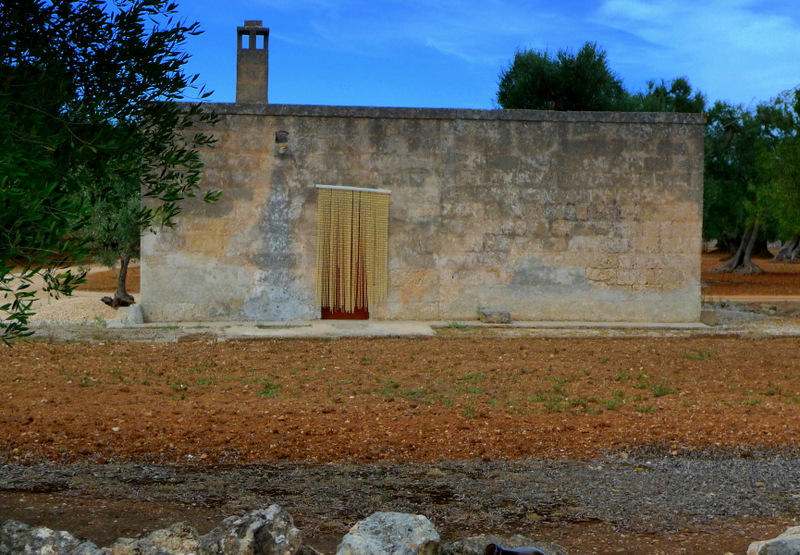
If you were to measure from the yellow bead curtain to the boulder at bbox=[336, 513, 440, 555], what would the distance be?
11.3 m

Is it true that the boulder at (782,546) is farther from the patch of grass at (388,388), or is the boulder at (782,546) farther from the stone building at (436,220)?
the stone building at (436,220)

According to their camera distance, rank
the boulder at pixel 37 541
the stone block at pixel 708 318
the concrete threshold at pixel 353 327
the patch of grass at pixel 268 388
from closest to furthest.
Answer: the boulder at pixel 37 541
the patch of grass at pixel 268 388
the concrete threshold at pixel 353 327
the stone block at pixel 708 318

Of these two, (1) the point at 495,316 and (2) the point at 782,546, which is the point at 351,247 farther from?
(2) the point at 782,546

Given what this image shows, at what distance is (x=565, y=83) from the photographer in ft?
103

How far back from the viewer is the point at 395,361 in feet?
39.2

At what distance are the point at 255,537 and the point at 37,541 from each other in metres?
1.02

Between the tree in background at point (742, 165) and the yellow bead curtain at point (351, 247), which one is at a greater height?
the tree in background at point (742, 165)

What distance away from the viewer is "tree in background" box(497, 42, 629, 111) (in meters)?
31.0

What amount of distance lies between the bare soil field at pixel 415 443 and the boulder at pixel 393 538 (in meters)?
0.93

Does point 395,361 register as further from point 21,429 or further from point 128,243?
point 128,243

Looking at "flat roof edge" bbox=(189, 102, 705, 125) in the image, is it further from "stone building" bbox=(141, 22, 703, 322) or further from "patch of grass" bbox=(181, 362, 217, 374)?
"patch of grass" bbox=(181, 362, 217, 374)

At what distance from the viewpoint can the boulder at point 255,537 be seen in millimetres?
4242

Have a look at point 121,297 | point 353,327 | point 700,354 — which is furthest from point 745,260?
point 353,327

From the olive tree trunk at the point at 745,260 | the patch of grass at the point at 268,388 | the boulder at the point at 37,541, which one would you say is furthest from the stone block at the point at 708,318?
the olive tree trunk at the point at 745,260
